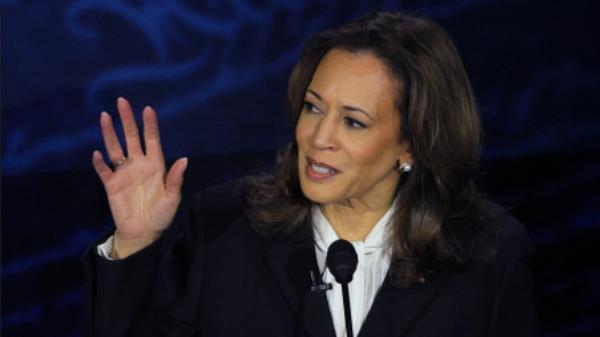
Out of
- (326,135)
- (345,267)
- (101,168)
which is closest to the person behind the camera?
(345,267)

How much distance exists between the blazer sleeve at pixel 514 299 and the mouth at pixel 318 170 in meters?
0.45

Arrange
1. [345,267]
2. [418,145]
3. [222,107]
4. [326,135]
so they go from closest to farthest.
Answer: [345,267] < [326,135] < [418,145] < [222,107]

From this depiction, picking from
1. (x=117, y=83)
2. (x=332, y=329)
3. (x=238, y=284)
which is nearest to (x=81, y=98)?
(x=117, y=83)

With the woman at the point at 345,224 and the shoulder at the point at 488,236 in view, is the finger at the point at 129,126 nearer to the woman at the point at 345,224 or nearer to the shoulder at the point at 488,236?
the woman at the point at 345,224

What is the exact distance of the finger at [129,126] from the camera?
183cm

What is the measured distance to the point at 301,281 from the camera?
1998 mm

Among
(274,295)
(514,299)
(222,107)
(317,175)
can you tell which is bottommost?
(514,299)

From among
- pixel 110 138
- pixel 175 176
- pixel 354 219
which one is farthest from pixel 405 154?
pixel 110 138

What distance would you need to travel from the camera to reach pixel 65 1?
9.07ft

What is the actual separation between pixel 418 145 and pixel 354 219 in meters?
0.22

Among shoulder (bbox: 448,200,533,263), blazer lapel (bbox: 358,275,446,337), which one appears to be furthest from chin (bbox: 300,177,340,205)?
shoulder (bbox: 448,200,533,263)

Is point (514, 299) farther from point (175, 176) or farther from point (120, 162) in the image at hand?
point (120, 162)

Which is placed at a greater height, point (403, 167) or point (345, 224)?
point (403, 167)

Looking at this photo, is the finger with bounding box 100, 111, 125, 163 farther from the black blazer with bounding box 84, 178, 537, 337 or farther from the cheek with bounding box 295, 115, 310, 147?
the cheek with bounding box 295, 115, 310, 147
